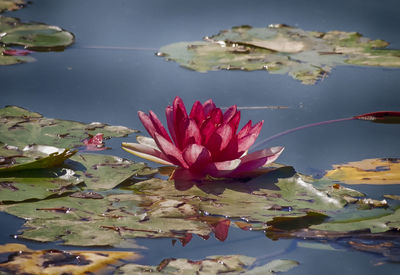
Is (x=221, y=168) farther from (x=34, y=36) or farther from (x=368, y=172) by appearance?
(x=34, y=36)

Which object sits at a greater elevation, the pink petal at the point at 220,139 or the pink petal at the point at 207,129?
the pink petal at the point at 207,129

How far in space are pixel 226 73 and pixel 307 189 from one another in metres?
1.10

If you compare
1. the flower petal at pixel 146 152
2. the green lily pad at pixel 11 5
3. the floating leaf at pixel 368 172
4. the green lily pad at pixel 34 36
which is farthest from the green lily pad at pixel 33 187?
the green lily pad at pixel 11 5

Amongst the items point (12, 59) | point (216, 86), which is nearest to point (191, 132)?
point (216, 86)

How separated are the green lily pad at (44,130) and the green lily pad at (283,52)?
2.58 feet

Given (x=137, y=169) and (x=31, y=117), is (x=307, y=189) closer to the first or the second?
(x=137, y=169)

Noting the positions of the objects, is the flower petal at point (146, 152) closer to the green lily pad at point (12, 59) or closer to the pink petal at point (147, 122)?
the pink petal at point (147, 122)

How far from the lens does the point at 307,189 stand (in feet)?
5.12

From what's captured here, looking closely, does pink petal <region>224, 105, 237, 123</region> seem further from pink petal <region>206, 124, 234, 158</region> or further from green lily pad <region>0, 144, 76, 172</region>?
green lily pad <region>0, 144, 76, 172</region>

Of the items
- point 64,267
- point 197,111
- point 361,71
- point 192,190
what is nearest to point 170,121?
point 197,111

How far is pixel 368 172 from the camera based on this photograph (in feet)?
5.64

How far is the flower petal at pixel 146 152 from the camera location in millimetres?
1689

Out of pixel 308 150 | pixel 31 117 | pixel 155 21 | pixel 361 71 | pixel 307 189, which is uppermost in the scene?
pixel 155 21

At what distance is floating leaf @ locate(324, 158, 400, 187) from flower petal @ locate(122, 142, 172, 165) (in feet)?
1.45
